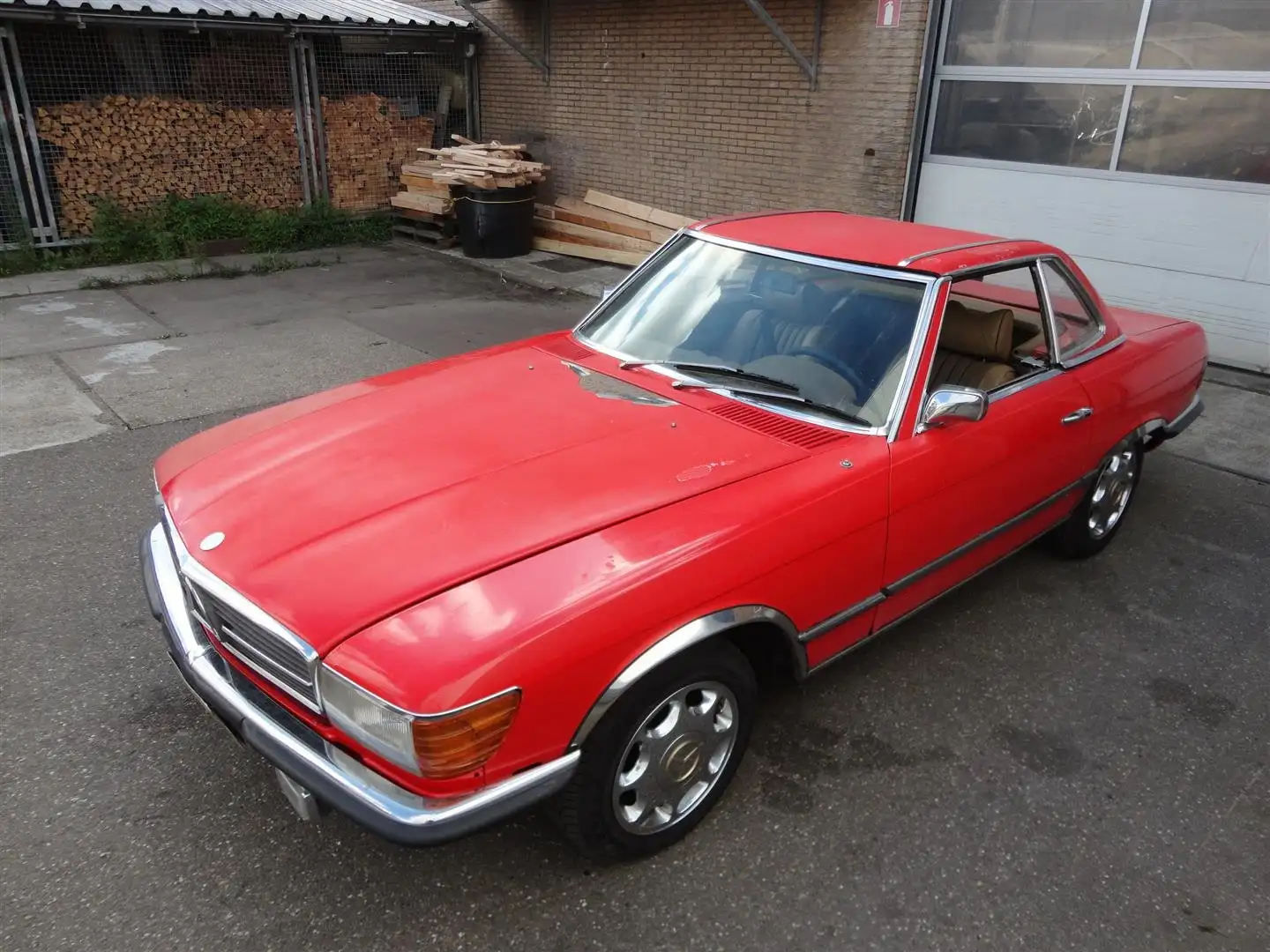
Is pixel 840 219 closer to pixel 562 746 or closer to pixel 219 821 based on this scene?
pixel 562 746

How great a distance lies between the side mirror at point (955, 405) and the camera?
9.80 ft

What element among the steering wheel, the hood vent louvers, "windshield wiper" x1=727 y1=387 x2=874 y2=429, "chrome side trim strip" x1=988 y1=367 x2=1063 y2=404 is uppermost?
the steering wheel

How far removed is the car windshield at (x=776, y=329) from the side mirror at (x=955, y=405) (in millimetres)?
134

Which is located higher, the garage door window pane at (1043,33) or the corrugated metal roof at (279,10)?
the corrugated metal roof at (279,10)

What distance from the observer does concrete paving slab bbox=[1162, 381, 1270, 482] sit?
576 cm

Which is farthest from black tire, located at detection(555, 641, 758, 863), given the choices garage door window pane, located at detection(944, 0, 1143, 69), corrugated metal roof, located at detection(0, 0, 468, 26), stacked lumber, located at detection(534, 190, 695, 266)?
corrugated metal roof, located at detection(0, 0, 468, 26)

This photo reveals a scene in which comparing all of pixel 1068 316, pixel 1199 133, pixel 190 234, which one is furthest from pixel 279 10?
pixel 1068 316

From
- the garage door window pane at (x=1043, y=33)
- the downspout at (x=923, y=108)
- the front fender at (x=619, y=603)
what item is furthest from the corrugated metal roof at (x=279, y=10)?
the front fender at (x=619, y=603)

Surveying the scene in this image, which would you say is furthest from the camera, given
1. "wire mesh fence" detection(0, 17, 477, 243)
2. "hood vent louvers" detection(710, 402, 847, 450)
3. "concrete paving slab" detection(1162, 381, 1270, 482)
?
"wire mesh fence" detection(0, 17, 477, 243)

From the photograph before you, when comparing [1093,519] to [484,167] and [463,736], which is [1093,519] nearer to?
[463,736]

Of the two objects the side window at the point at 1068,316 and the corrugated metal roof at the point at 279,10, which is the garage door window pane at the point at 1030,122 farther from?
the corrugated metal roof at the point at 279,10

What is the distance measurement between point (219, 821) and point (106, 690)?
929 mm

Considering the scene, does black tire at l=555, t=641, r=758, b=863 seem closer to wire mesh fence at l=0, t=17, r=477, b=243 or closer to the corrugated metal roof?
the corrugated metal roof

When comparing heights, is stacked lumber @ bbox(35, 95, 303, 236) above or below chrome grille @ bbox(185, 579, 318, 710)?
above
